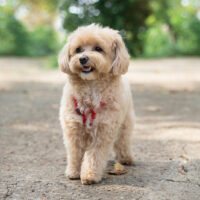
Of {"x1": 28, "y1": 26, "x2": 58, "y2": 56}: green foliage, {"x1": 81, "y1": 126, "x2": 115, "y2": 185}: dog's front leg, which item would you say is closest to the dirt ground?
{"x1": 81, "y1": 126, "x2": 115, "y2": 185}: dog's front leg

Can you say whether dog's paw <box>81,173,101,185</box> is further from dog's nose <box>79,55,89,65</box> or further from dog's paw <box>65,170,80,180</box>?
dog's nose <box>79,55,89,65</box>

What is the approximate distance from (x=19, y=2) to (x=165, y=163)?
25.3 m

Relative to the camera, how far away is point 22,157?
391 centimetres

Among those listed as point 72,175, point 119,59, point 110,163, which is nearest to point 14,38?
point 110,163

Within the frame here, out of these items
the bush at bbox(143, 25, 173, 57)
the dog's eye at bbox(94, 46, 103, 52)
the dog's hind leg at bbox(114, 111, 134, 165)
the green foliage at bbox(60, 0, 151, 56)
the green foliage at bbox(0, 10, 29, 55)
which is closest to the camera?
the dog's eye at bbox(94, 46, 103, 52)

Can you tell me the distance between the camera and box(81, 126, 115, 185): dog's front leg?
3.16 metres

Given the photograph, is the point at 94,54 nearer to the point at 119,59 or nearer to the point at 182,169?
the point at 119,59

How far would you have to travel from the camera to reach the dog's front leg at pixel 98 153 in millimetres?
3160

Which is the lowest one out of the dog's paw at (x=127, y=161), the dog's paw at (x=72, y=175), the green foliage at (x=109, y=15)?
the dog's paw at (x=127, y=161)

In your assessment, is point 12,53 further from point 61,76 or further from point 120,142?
point 120,142

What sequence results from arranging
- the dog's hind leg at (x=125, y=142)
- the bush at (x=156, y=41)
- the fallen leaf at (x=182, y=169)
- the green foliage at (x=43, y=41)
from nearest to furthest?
the fallen leaf at (x=182, y=169) → the dog's hind leg at (x=125, y=142) → the bush at (x=156, y=41) → the green foliage at (x=43, y=41)

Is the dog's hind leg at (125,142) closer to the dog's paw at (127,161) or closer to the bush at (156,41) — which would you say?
the dog's paw at (127,161)

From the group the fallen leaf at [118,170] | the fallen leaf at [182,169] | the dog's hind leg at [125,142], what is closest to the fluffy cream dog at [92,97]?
the fallen leaf at [118,170]

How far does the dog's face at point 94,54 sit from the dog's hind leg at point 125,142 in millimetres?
763
